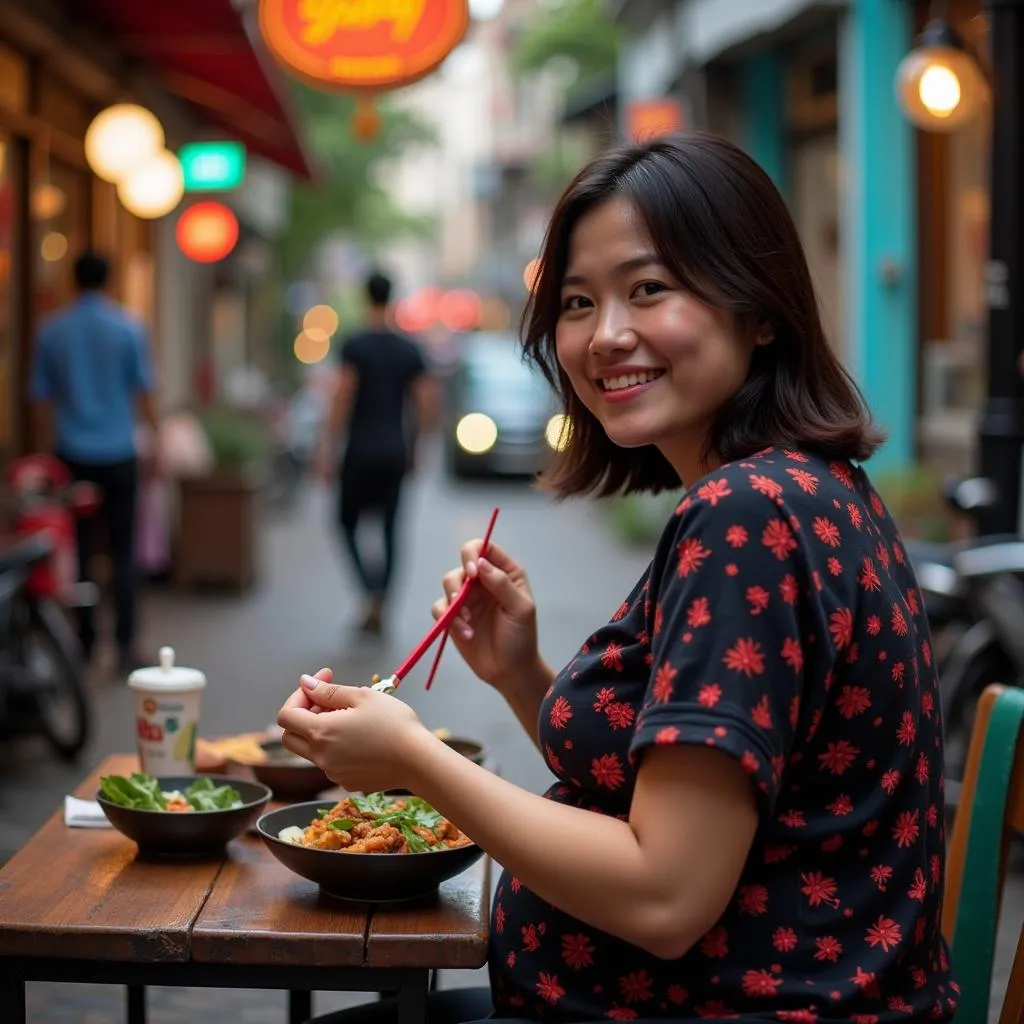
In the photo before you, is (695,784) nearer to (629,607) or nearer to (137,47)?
(629,607)

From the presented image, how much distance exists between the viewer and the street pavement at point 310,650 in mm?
4230

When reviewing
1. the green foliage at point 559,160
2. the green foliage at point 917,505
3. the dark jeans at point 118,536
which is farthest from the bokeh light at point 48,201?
the green foliage at point 559,160

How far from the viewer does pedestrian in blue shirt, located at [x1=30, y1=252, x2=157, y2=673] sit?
845cm

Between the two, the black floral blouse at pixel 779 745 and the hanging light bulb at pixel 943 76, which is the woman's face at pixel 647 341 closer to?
the black floral blouse at pixel 779 745

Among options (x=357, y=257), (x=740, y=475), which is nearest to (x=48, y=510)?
(x=740, y=475)

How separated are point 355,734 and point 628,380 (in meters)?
0.59

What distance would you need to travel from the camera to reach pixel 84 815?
259 centimetres

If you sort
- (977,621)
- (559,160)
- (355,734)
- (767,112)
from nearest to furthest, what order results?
(355,734) < (977,621) < (767,112) < (559,160)

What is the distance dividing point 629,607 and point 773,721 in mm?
347

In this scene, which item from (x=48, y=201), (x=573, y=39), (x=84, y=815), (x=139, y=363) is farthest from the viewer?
(x=573, y=39)

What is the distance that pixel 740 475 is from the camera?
1861 mm

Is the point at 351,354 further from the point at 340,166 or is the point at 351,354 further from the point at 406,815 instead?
the point at 340,166

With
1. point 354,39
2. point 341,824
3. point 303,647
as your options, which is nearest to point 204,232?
point 303,647

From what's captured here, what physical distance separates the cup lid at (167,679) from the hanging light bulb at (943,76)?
606cm
